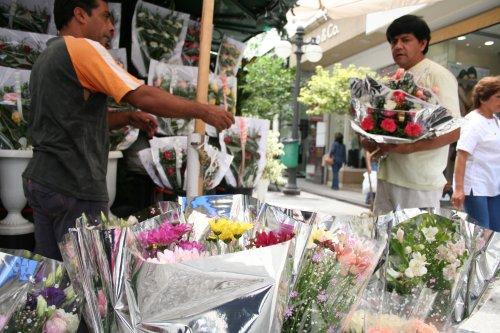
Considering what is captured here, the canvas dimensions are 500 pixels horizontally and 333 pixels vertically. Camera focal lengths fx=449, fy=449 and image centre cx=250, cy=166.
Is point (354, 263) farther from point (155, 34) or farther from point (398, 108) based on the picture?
point (155, 34)

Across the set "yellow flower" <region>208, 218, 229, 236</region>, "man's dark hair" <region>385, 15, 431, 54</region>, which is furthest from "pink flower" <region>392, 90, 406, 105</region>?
"yellow flower" <region>208, 218, 229, 236</region>

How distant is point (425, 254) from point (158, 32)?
9.40 feet

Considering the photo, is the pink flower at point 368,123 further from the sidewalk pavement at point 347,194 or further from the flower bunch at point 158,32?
the sidewalk pavement at point 347,194

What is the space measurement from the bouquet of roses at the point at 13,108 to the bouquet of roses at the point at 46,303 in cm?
226

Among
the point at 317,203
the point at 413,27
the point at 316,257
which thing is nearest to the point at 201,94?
the point at 316,257

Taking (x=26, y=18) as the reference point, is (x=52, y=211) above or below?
below

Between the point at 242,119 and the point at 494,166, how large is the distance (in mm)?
2109

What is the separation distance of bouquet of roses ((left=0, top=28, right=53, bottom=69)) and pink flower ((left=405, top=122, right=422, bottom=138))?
241 centimetres

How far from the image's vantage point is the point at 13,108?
2980 mm

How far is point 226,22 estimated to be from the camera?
14.0 feet

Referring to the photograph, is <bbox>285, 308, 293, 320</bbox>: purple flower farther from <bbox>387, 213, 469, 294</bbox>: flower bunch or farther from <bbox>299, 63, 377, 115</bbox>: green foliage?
<bbox>299, 63, 377, 115</bbox>: green foliage

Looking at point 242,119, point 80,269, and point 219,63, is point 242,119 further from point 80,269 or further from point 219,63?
point 80,269

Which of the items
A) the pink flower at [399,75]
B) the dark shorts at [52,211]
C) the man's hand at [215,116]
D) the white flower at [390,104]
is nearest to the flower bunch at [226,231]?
the man's hand at [215,116]

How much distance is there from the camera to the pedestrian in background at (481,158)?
11.8 feet
